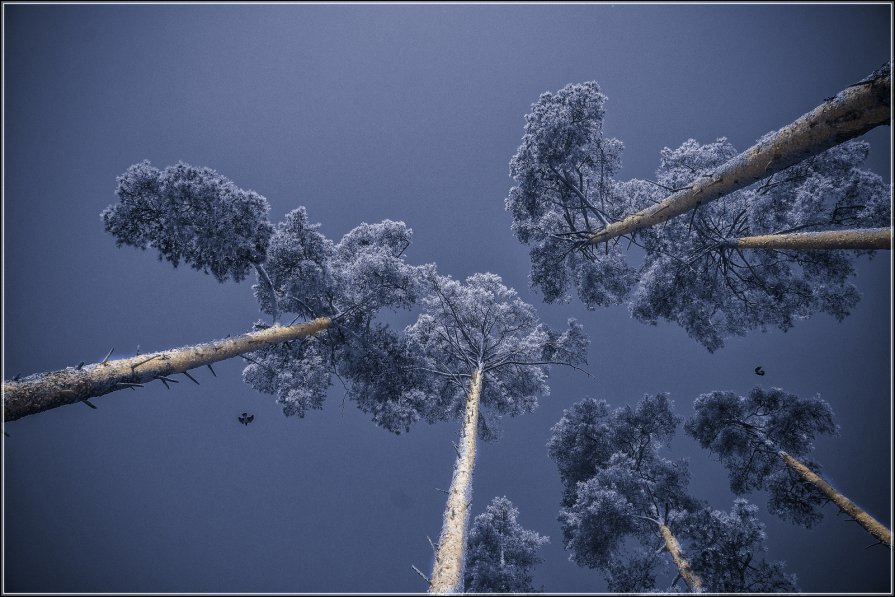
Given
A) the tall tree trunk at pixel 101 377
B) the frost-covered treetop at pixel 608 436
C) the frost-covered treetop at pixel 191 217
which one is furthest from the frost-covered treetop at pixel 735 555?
the frost-covered treetop at pixel 191 217

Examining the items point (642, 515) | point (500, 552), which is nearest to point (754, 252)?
point (642, 515)

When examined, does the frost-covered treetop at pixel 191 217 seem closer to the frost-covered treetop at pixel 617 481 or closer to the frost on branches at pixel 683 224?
the frost on branches at pixel 683 224

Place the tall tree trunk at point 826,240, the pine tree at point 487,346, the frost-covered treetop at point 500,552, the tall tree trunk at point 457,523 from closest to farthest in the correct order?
the tall tree trunk at point 457,523 < the tall tree trunk at point 826,240 < the frost-covered treetop at point 500,552 < the pine tree at point 487,346

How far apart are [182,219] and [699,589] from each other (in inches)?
679

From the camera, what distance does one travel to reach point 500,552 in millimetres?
12305

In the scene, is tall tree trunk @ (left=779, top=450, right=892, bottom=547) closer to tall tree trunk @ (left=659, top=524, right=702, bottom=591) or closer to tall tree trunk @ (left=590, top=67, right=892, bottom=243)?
tall tree trunk @ (left=659, top=524, right=702, bottom=591)

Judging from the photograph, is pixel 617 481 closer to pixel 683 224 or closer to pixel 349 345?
pixel 683 224

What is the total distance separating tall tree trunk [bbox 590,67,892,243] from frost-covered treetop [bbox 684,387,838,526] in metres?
9.47

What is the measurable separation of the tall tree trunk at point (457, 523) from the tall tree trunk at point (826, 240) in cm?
955

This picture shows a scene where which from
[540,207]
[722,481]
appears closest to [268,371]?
[540,207]

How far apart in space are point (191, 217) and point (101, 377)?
4.22 m

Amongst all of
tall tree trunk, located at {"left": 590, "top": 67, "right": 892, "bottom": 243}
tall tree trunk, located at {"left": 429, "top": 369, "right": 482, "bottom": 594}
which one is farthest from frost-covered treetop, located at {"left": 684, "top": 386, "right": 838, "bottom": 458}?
tall tree trunk, located at {"left": 429, "top": 369, "right": 482, "bottom": 594}

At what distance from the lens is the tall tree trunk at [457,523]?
21.6 ft

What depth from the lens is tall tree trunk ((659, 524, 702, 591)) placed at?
1032 cm
